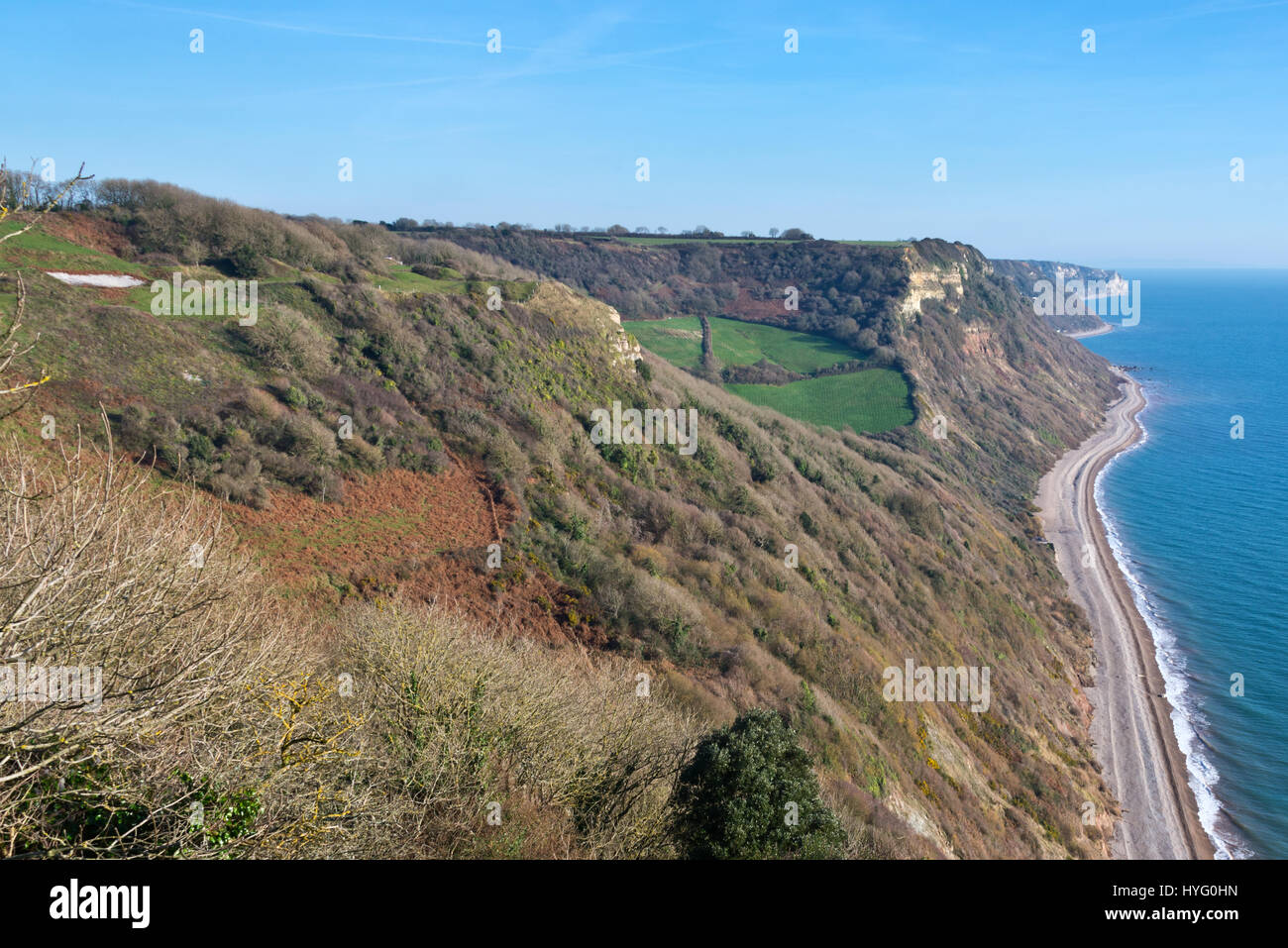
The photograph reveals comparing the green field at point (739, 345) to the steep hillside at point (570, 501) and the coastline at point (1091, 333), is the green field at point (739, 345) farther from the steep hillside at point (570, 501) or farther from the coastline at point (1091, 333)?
the coastline at point (1091, 333)

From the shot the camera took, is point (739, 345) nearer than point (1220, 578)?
No

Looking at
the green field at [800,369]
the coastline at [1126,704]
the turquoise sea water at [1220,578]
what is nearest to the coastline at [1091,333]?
the turquoise sea water at [1220,578]

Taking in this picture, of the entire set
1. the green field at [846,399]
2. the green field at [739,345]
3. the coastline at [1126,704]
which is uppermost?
the green field at [739,345]

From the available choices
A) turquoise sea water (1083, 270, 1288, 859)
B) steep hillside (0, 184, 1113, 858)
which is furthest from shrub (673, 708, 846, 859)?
turquoise sea water (1083, 270, 1288, 859)

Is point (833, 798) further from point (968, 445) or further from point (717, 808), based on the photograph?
point (968, 445)

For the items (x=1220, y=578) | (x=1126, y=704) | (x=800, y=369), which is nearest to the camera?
(x=1126, y=704)

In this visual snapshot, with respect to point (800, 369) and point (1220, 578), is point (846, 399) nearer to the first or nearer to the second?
point (800, 369)

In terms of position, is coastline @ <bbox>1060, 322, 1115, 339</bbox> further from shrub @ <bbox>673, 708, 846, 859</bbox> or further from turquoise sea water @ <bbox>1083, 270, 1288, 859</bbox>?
shrub @ <bbox>673, 708, 846, 859</bbox>

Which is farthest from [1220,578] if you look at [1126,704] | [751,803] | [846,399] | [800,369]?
[751,803]
